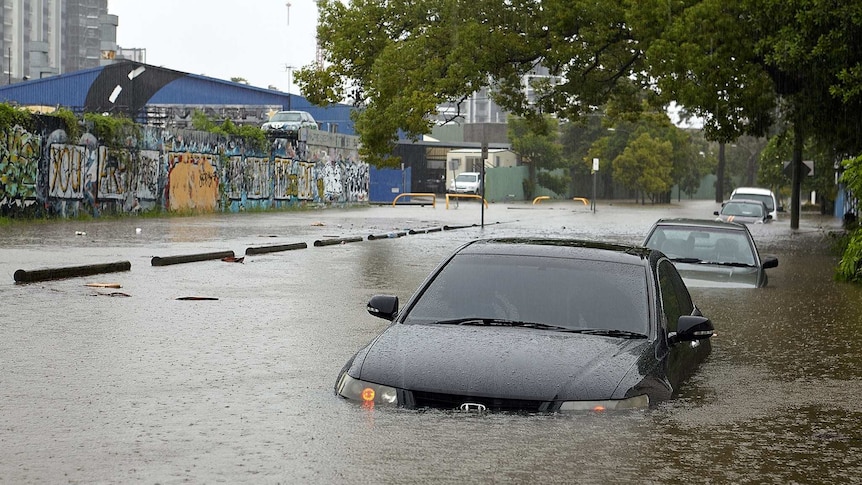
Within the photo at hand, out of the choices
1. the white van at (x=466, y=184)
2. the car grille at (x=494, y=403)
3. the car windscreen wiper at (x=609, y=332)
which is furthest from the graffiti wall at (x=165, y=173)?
the car grille at (x=494, y=403)

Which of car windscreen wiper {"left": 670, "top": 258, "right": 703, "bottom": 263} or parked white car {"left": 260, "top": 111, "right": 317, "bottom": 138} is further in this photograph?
parked white car {"left": 260, "top": 111, "right": 317, "bottom": 138}

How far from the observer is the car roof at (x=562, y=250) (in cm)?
888

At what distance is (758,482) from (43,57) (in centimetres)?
8459

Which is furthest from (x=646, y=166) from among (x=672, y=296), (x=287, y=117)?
(x=672, y=296)

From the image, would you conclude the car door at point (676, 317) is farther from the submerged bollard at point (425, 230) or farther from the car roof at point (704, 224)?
the submerged bollard at point (425, 230)

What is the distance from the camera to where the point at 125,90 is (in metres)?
74.0

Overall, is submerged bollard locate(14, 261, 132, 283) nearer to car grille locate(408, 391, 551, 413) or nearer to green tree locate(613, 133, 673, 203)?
car grille locate(408, 391, 551, 413)

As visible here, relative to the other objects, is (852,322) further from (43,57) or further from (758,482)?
(43,57)

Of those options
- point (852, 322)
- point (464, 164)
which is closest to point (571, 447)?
point (852, 322)

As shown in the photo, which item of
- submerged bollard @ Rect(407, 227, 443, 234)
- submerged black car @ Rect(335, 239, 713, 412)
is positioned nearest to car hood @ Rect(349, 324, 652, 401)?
submerged black car @ Rect(335, 239, 713, 412)

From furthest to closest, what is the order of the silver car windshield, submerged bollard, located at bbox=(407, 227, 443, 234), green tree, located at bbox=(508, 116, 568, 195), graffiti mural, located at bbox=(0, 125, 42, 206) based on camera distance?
1. green tree, located at bbox=(508, 116, 568, 195)
2. the silver car windshield
3. submerged bollard, located at bbox=(407, 227, 443, 234)
4. graffiti mural, located at bbox=(0, 125, 42, 206)

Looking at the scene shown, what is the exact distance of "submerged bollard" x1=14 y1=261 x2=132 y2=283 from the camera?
17516mm

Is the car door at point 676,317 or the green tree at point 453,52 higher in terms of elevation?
the green tree at point 453,52

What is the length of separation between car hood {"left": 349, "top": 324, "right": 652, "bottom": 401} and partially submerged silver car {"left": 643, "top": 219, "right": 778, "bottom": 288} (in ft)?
31.0
